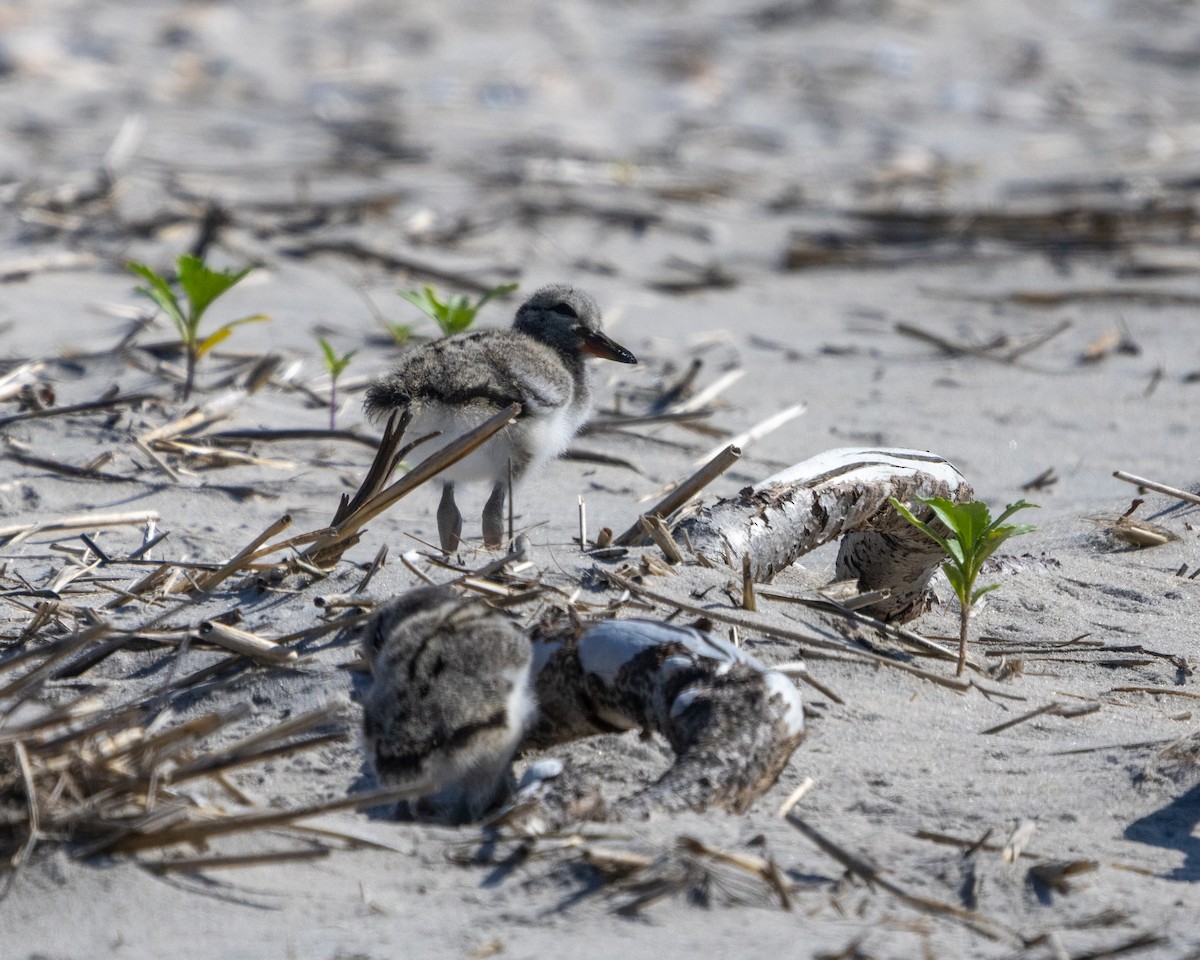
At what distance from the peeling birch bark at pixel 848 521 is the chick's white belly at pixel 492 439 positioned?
3.12 feet

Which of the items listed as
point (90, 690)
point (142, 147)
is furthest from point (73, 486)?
point (142, 147)

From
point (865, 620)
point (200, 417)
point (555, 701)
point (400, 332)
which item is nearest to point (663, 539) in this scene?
point (865, 620)

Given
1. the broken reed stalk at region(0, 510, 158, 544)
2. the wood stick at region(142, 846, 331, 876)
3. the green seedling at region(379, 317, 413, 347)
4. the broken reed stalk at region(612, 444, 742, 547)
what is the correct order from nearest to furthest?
the wood stick at region(142, 846, 331, 876), the broken reed stalk at region(612, 444, 742, 547), the broken reed stalk at region(0, 510, 158, 544), the green seedling at region(379, 317, 413, 347)

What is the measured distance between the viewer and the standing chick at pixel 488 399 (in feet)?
14.4

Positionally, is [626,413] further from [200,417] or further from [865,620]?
[865,620]

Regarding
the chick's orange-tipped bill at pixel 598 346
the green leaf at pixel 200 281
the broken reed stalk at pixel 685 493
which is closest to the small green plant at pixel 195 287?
the green leaf at pixel 200 281

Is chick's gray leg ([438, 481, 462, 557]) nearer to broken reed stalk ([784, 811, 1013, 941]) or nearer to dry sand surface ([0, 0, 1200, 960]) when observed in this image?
dry sand surface ([0, 0, 1200, 960])

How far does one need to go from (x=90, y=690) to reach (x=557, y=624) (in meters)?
1.12

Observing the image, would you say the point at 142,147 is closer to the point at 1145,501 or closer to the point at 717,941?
the point at 1145,501

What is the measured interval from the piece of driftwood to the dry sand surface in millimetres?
114

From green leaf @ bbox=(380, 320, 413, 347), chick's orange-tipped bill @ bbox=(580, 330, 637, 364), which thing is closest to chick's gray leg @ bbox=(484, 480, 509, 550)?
chick's orange-tipped bill @ bbox=(580, 330, 637, 364)

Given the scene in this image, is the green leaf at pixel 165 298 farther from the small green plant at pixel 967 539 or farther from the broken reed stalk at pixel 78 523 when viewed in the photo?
the small green plant at pixel 967 539

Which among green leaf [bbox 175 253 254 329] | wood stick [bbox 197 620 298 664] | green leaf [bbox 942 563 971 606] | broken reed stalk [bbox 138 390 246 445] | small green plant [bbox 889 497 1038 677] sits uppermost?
green leaf [bbox 175 253 254 329]

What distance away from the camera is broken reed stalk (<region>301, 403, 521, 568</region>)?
11.9 feet
